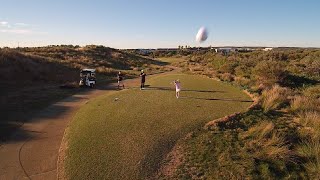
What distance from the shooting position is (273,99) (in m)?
20.6

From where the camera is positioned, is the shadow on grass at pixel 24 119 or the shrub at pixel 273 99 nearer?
the shadow on grass at pixel 24 119

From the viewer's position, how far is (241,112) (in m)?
18.2

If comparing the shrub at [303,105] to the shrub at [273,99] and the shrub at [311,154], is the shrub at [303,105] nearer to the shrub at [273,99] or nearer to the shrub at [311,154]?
the shrub at [273,99]

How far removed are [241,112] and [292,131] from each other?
9.80 ft

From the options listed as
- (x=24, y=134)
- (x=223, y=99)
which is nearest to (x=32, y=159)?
(x=24, y=134)

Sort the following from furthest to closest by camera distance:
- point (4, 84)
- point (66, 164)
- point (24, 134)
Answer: point (4, 84)
point (24, 134)
point (66, 164)

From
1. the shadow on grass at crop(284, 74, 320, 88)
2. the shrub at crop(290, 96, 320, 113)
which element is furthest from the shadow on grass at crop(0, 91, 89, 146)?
the shadow on grass at crop(284, 74, 320, 88)

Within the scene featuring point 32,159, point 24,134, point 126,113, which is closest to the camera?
point 32,159

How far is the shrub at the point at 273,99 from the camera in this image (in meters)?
19.7

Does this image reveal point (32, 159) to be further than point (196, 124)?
No

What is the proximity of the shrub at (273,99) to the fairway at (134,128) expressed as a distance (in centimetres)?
103

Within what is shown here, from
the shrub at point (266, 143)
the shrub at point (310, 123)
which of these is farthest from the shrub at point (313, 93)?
the shrub at point (266, 143)

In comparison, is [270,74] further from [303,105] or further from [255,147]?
[255,147]

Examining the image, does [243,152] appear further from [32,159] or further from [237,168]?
[32,159]
